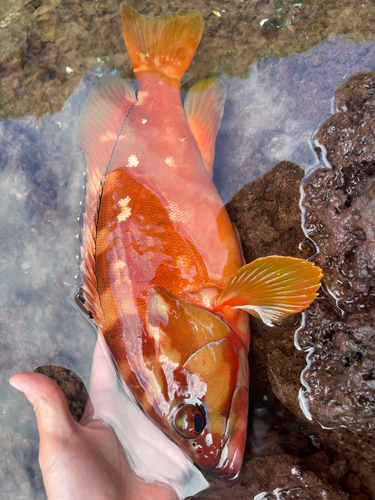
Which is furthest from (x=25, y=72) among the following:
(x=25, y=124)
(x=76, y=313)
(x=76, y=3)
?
(x=76, y=313)

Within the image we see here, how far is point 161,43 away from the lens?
2.64 m

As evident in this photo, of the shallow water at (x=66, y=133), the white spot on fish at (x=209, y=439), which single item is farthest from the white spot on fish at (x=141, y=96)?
the white spot on fish at (x=209, y=439)

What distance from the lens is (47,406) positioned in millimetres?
2129

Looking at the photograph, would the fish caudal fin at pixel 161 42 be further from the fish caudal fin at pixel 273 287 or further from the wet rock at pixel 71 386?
the wet rock at pixel 71 386

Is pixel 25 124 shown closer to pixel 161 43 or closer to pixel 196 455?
pixel 161 43

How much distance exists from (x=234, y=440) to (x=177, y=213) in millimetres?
1368

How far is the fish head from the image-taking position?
201 cm

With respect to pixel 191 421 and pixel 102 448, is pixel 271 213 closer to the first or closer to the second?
pixel 191 421

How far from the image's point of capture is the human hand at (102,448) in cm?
206

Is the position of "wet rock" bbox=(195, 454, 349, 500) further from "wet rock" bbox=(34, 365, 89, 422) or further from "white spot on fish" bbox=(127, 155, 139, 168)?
"white spot on fish" bbox=(127, 155, 139, 168)

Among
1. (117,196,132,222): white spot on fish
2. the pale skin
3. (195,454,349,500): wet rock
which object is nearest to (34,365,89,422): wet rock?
the pale skin

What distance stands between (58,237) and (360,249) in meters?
2.14

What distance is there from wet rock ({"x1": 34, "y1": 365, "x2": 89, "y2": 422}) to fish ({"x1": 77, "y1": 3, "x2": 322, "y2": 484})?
51 cm

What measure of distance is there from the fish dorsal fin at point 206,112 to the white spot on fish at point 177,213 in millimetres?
446
